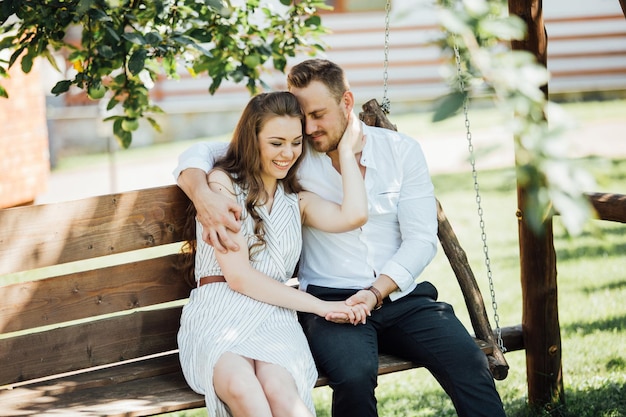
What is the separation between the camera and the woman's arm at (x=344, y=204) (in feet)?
11.6


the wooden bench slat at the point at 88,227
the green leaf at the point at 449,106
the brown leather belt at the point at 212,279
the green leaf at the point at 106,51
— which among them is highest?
the green leaf at the point at 106,51

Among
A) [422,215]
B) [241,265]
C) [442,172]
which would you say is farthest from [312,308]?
[442,172]

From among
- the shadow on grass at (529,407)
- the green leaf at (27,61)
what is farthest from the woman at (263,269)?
the shadow on grass at (529,407)

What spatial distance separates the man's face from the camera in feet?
11.7

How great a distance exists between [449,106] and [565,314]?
16.6 feet

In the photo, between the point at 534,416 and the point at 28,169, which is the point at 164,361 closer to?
the point at 534,416

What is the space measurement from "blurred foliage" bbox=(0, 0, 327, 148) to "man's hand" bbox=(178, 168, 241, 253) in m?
0.66

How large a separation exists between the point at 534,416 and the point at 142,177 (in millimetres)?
9130

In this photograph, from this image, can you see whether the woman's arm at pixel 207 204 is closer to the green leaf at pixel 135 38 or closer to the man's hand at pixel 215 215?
the man's hand at pixel 215 215

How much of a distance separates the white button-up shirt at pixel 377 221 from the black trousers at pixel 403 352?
14 cm

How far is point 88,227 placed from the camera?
3.49 metres

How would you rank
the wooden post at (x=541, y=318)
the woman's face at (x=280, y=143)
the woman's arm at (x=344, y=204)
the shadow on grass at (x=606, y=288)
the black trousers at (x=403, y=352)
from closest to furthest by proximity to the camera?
the black trousers at (x=403, y=352) < the woman's face at (x=280, y=143) < the woman's arm at (x=344, y=204) < the wooden post at (x=541, y=318) < the shadow on grass at (x=606, y=288)

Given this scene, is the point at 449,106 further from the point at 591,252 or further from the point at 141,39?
the point at 591,252

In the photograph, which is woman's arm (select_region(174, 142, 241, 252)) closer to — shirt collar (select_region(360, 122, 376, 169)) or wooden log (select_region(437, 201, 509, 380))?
shirt collar (select_region(360, 122, 376, 169))
